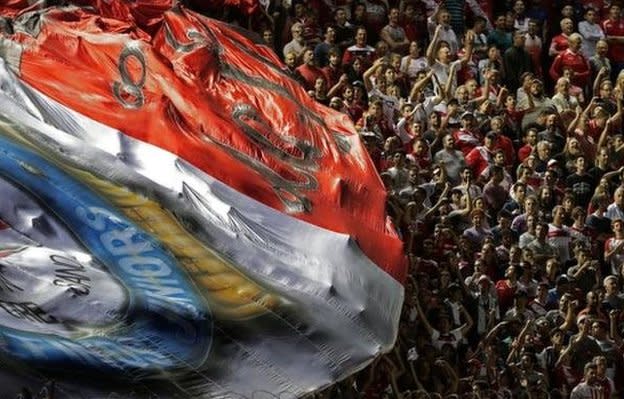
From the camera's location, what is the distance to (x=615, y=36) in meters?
33.7

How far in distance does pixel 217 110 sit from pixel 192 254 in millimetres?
2686

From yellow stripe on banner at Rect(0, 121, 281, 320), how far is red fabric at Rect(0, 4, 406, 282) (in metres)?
1.24

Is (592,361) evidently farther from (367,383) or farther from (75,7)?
(75,7)

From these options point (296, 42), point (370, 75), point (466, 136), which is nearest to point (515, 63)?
point (466, 136)

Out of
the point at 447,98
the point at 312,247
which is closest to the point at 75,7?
the point at 312,247

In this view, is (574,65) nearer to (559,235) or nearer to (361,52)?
(361,52)

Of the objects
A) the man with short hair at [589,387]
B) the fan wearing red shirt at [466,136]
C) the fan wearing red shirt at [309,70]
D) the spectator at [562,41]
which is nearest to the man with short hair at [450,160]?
the fan wearing red shirt at [466,136]

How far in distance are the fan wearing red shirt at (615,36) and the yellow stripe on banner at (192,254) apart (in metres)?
11.9

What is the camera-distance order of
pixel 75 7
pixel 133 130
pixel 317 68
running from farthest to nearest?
pixel 317 68
pixel 75 7
pixel 133 130

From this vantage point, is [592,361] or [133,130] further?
[592,361]

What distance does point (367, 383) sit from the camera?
81.3 feet

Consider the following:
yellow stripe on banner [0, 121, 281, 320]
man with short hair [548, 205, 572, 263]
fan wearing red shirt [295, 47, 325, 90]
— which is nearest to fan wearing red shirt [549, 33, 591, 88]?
man with short hair [548, 205, 572, 263]

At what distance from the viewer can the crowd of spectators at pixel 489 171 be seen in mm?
26469

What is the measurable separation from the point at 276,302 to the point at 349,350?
906 millimetres
